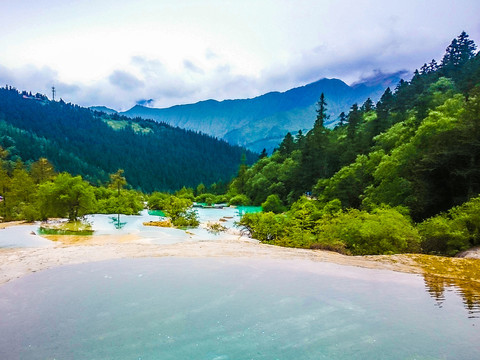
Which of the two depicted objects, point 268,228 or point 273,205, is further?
point 273,205

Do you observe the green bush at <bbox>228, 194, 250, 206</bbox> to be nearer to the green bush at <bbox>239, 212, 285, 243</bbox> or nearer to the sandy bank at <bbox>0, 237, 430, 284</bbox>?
the green bush at <bbox>239, 212, 285, 243</bbox>

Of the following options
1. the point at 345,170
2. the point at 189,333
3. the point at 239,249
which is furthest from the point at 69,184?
the point at 189,333

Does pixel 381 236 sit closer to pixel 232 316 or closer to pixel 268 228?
pixel 232 316

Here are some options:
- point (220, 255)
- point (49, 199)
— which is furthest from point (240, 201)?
point (220, 255)

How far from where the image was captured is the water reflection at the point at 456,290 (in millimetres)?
10258

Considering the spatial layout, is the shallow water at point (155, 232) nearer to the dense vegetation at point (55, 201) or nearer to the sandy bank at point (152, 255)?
the dense vegetation at point (55, 201)

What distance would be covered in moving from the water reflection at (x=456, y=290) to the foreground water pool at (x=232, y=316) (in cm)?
17

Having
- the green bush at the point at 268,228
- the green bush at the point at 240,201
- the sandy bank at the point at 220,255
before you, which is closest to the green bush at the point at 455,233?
the sandy bank at the point at 220,255

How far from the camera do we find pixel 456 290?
461 inches

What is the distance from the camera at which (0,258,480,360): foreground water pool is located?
26.3 ft

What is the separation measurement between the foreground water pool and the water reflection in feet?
0.57

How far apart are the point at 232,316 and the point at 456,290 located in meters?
8.19

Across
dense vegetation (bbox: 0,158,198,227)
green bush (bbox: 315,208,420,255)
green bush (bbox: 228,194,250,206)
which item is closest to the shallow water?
dense vegetation (bbox: 0,158,198,227)

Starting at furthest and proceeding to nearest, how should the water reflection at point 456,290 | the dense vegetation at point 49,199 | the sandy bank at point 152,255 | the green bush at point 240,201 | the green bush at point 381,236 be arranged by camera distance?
the green bush at point 240,201
the dense vegetation at point 49,199
the green bush at point 381,236
the sandy bank at point 152,255
the water reflection at point 456,290
